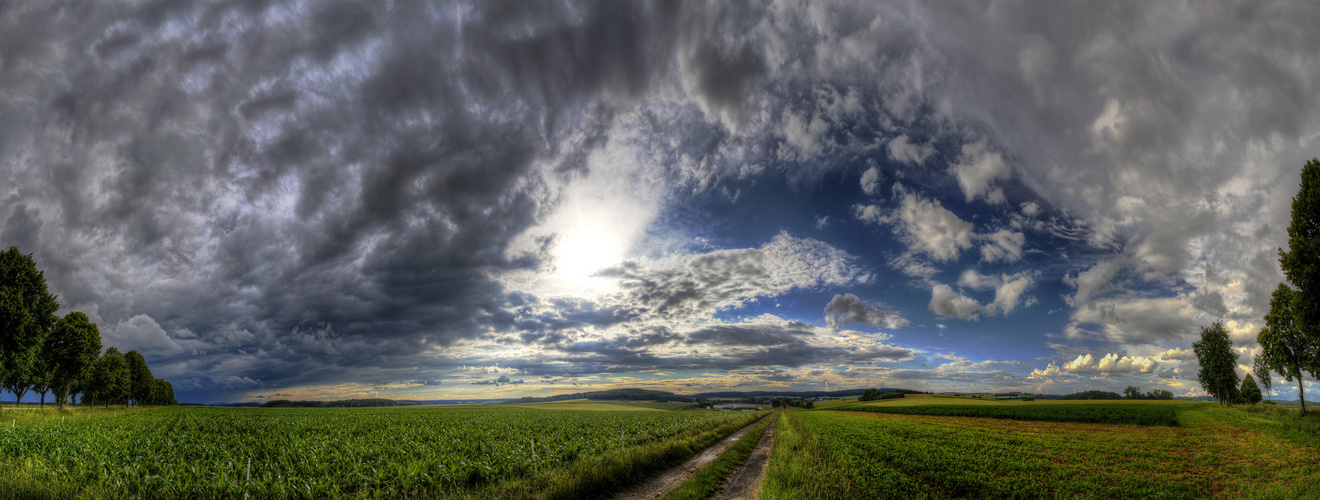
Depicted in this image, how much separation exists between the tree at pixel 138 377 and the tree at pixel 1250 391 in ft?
597

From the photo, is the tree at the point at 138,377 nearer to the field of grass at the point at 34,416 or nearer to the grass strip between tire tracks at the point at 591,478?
the field of grass at the point at 34,416

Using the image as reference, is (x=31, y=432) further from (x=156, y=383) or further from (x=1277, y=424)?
(x=156, y=383)

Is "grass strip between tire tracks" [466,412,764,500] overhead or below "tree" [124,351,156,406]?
overhead

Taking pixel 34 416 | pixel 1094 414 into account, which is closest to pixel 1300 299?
pixel 1094 414

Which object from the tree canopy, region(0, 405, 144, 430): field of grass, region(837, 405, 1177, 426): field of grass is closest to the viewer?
the tree canopy

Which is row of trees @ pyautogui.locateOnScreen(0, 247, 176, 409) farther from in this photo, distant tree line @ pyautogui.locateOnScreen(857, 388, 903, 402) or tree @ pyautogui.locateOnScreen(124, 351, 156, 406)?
distant tree line @ pyautogui.locateOnScreen(857, 388, 903, 402)

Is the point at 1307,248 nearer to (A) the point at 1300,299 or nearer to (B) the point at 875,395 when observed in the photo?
(A) the point at 1300,299

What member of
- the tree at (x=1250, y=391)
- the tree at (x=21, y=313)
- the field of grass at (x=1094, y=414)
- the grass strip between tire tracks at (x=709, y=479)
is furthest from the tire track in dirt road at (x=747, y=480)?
the tree at (x=1250, y=391)

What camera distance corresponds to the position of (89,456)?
1530 centimetres

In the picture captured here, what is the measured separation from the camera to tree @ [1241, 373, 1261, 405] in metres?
62.6

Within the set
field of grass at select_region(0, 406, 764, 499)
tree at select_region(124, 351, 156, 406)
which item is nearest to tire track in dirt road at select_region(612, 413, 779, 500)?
field of grass at select_region(0, 406, 764, 499)

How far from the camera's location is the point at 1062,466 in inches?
698

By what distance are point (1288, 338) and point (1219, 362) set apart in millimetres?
49725

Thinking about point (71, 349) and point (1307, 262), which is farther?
point (71, 349)
